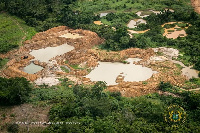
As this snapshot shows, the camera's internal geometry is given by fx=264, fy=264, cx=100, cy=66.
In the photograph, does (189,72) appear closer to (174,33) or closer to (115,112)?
(174,33)

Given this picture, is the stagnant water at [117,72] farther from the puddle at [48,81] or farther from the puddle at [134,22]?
the puddle at [134,22]

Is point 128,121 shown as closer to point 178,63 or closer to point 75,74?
point 75,74

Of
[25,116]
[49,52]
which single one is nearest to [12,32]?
[49,52]

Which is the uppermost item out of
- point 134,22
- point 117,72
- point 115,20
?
point 115,20

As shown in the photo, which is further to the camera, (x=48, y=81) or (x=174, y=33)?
(x=174, y=33)

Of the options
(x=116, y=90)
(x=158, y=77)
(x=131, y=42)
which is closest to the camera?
(x=116, y=90)

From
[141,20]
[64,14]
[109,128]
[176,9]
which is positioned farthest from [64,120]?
[176,9]

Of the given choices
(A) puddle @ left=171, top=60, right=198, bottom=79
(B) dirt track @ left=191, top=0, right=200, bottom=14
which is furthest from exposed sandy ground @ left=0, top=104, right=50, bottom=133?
(B) dirt track @ left=191, top=0, right=200, bottom=14
